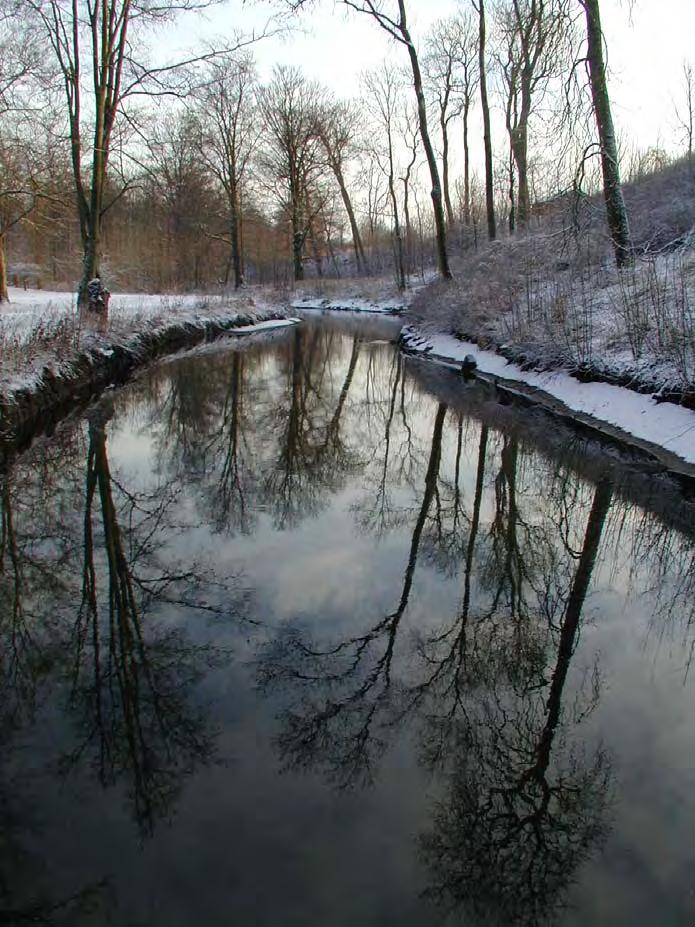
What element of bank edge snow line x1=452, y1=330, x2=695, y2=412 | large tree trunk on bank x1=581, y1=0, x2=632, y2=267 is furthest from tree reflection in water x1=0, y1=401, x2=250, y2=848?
large tree trunk on bank x1=581, y1=0, x2=632, y2=267

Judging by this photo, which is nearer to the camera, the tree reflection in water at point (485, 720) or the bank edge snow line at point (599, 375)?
the tree reflection in water at point (485, 720)

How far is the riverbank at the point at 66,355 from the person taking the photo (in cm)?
834

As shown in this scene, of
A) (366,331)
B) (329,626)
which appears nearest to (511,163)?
(366,331)

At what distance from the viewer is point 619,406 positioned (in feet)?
27.8

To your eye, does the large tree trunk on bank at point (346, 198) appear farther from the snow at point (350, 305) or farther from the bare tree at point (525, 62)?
the bare tree at point (525, 62)

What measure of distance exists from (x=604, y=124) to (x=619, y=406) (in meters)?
6.29

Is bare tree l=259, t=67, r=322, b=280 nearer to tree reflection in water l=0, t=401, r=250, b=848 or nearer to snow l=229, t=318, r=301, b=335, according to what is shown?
snow l=229, t=318, r=301, b=335

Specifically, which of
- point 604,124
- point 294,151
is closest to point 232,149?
point 294,151

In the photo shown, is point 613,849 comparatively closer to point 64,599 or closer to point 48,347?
point 64,599

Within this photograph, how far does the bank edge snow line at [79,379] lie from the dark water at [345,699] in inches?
52.6

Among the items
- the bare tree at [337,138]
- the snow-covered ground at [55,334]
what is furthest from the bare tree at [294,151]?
the snow-covered ground at [55,334]

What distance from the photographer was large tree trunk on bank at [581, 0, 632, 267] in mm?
11156

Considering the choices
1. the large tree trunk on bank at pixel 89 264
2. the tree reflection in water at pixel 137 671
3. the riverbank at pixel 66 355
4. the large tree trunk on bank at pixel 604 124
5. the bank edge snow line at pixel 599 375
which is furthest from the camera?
the large tree trunk on bank at pixel 89 264

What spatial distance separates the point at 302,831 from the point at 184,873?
18.5 inches
